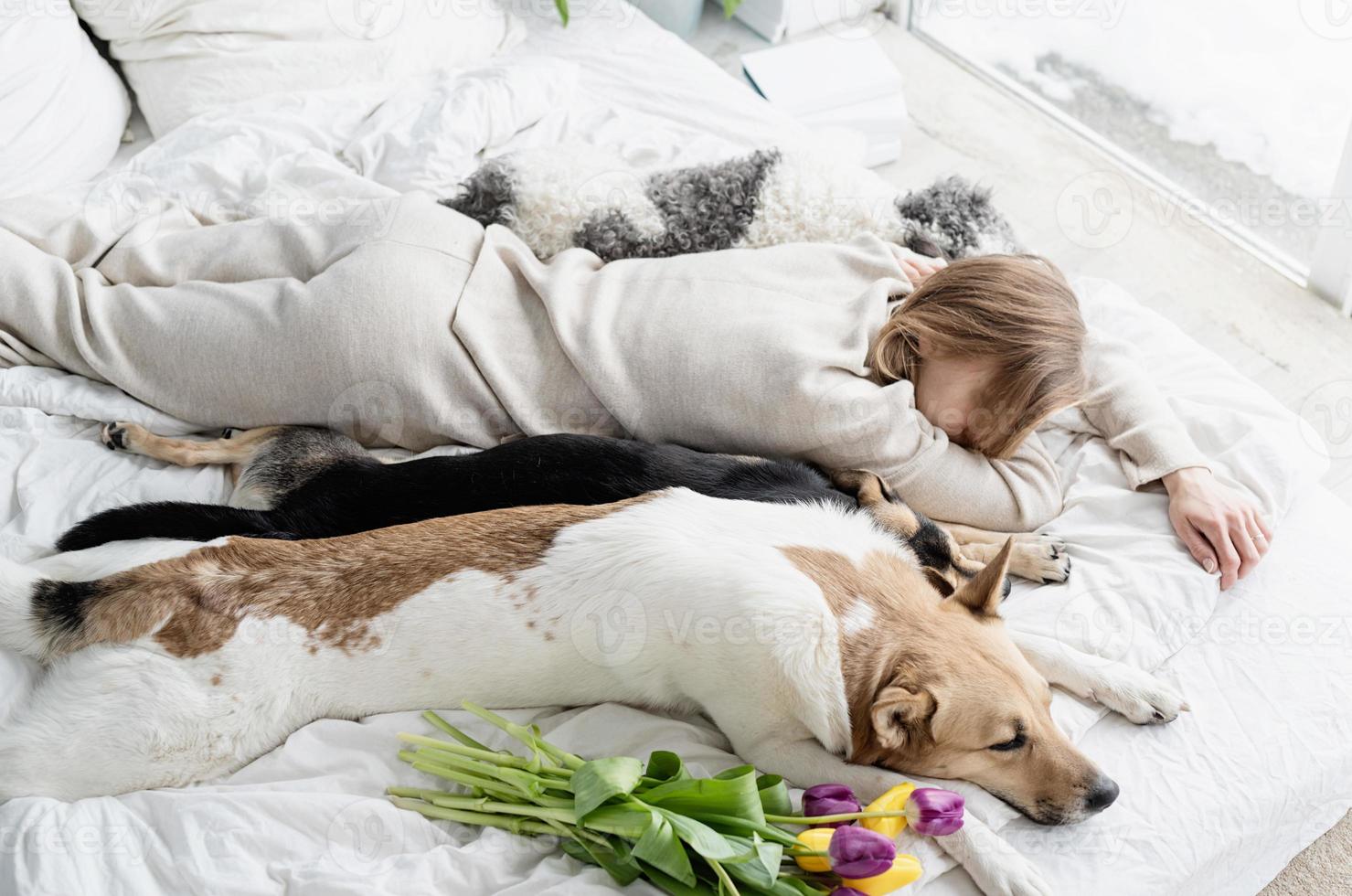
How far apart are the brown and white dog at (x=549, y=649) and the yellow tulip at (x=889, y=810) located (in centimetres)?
6

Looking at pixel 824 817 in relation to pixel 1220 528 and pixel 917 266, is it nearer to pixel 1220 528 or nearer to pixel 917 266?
pixel 1220 528

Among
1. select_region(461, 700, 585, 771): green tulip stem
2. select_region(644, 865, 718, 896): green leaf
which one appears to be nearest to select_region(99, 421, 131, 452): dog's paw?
select_region(461, 700, 585, 771): green tulip stem

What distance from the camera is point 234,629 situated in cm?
146

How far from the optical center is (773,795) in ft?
4.50

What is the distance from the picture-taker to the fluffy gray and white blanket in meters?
2.23

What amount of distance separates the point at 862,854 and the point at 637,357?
961 millimetres

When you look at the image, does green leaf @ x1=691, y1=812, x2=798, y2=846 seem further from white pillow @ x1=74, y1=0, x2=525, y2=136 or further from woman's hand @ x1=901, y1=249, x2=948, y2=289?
Result: white pillow @ x1=74, y1=0, x2=525, y2=136

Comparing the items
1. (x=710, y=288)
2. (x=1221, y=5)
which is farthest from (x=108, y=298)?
(x=1221, y=5)

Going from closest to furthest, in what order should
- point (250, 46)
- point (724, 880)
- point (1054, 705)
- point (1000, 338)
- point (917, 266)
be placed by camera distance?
point (724, 880) → point (1054, 705) → point (1000, 338) → point (917, 266) → point (250, 46)

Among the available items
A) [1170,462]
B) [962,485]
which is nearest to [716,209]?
[962,485]

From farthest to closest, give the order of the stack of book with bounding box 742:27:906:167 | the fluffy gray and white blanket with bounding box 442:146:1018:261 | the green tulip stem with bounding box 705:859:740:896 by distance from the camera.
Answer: the stack of book with bounding box 742:27:906:167
the fluffy gray and white blanket with bounding box 442:146:1018:261
the green tulip stem with bounding box 705:859:740:896

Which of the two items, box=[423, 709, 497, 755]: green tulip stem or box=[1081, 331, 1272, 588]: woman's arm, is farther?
box=[1081, 331, 1272, 588]: woman's arm

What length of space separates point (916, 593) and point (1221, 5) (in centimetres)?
260

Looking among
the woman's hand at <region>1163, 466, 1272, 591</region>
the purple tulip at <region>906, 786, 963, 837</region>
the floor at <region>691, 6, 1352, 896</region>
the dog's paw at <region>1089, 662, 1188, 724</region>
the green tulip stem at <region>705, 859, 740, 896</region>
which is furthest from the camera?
the floor at <region>691, 6, 1352, 896</region>
